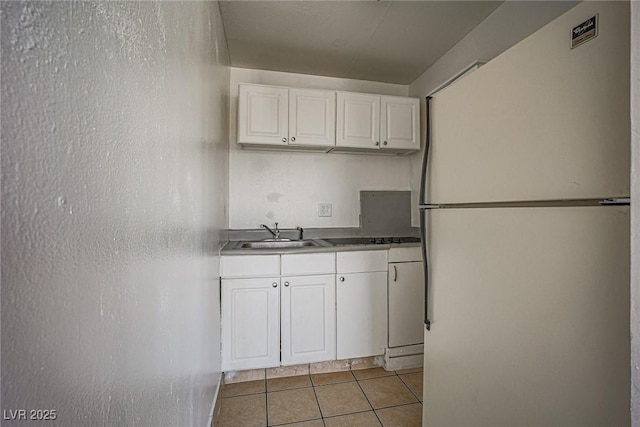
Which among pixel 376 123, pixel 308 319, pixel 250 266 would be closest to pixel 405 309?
pixel 308 319

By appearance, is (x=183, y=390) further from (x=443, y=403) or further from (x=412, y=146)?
(x=412, y=146)

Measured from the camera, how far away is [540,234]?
79cm

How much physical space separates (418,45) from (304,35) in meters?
0.85

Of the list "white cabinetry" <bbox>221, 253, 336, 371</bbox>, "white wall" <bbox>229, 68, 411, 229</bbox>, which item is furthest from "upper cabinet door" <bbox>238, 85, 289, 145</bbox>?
"white cabinetry" <bbox>221, 253, 336, 371</bbox>

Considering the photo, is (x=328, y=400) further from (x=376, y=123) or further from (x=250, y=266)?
(x=376, y=123)

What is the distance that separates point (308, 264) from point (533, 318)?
1.39 meters

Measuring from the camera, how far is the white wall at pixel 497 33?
155 centimetres

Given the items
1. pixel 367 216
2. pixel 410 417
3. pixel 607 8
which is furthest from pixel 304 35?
pixel 410 417

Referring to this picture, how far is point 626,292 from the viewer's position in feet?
1.98

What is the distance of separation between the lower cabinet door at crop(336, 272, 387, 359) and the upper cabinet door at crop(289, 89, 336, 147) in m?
1.07

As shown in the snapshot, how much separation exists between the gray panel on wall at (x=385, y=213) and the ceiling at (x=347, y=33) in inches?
→ 43.0

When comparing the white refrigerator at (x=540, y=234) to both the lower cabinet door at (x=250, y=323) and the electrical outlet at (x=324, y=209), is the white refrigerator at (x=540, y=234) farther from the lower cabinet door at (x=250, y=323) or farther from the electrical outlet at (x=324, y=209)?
the electrical outlet at (x=324, y=209)

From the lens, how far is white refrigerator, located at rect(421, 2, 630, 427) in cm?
63

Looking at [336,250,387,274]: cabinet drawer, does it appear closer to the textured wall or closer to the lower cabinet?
the lower cabinet
